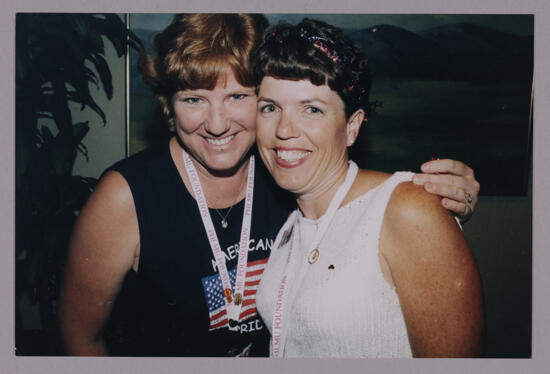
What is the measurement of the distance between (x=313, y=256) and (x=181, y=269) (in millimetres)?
712

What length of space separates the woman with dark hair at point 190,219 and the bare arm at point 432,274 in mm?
788

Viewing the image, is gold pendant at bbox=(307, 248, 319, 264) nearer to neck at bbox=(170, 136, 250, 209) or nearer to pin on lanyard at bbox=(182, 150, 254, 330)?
pin on lanyard at bbox=(182, 150, 254, 330)

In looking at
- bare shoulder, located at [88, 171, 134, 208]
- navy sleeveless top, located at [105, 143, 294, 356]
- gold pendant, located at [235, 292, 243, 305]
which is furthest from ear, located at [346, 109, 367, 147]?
bare shoulder, located at [88, 171, 134, 208]

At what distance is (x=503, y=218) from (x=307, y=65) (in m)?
1.53

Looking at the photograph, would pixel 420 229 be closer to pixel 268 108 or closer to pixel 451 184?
pixel 451 184

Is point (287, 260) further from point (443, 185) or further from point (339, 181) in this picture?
point (443, 185)

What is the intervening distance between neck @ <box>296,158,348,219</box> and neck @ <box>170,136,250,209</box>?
458 mm

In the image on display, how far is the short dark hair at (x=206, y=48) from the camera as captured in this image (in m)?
1.62

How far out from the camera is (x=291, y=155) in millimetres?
1536

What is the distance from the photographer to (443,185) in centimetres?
141

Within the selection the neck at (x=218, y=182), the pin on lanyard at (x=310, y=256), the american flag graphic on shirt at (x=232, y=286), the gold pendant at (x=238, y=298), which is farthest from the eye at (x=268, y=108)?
the gold pendant at (x=238, y=298)

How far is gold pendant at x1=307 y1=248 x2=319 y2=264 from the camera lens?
1.51 m

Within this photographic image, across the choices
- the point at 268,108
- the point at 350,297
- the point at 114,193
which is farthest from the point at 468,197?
the point at 114,193

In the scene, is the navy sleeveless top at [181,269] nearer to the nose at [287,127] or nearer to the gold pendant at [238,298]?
the gold pendant at [238,298]
